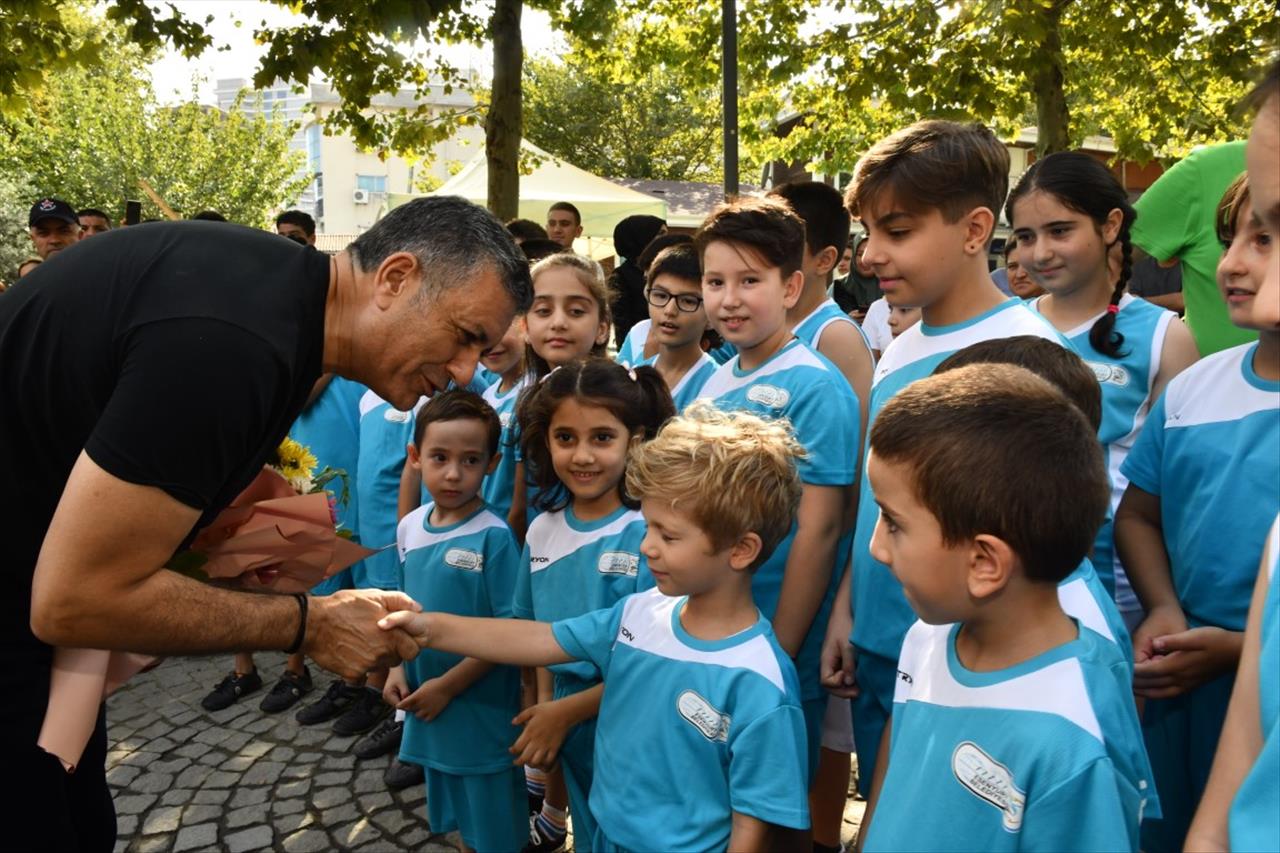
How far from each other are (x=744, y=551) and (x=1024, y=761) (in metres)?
0.98

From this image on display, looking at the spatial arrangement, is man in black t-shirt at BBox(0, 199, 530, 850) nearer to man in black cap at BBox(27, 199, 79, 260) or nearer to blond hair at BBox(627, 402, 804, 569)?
blond hair at BBox(627, 402, 804, 569)

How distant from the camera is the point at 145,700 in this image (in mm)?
5305

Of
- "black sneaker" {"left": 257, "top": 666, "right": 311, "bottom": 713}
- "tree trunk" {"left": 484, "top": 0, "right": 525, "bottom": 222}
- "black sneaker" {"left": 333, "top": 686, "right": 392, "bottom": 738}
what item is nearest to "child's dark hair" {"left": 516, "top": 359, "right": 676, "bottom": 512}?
"black sneaker" {"left": 333, "top": 686, "right": 392, "bottom": 738}

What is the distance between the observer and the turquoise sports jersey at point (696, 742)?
2.33 metres

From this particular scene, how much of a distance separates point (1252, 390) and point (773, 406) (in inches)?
52.3

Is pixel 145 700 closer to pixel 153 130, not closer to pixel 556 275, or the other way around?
pixel 556 275

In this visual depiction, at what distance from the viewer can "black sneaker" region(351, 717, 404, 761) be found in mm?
4531

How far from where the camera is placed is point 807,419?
3.12 m

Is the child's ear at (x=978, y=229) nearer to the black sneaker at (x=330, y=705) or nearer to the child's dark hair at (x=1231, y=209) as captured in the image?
the child's dark hair at (x=1231, y=209)

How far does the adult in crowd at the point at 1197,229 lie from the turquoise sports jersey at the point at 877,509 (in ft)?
3.49

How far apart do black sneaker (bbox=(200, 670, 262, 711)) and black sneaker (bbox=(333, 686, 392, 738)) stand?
0.66 m

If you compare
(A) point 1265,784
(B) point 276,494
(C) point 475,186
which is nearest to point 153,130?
(C) point 475,186

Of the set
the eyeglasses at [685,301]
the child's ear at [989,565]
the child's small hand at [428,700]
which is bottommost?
the child's small hand at [428,700]

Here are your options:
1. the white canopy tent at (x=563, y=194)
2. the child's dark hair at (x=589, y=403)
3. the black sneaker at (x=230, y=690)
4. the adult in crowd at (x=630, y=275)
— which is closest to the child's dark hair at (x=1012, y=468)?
the child's dark hair at (x=589, y=403)
